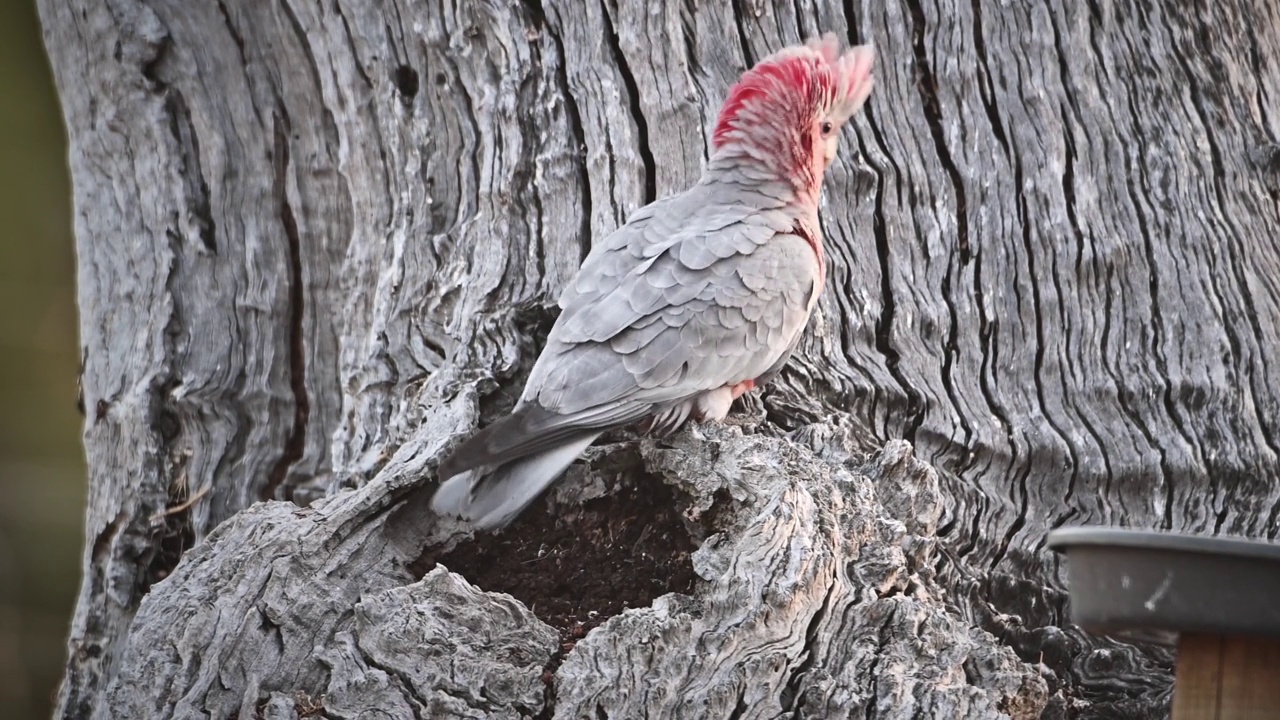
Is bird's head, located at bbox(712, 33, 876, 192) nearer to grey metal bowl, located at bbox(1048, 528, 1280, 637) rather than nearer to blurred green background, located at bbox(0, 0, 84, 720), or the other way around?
grey metal bowl, located at bbox(1048, 528, 1280, 637)

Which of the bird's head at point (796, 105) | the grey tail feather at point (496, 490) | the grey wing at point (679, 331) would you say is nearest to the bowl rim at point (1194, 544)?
the grey wing at point (679, 331)

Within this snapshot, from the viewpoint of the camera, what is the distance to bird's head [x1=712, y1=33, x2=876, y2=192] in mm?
3285

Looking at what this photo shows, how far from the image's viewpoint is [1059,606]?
10.9 ft

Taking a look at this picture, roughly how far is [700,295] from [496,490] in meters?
0.80

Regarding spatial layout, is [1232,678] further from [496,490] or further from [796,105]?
[796,105]

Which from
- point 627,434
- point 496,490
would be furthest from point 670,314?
point 496,490

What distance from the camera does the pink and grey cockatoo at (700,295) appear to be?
2.95 metres

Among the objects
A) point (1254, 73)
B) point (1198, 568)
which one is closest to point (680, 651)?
point (1198, 568)

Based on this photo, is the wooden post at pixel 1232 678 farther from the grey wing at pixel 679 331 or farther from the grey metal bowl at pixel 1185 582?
the grey wing at pixel 679 331

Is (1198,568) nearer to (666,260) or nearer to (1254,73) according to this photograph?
(666,260)

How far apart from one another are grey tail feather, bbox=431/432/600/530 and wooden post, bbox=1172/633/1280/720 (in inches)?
61.2

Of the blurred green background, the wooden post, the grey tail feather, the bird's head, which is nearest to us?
the wooden post

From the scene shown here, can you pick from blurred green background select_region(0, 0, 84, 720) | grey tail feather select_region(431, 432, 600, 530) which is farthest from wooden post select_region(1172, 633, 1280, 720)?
blurred green background select_region(0, 0, 84, 720)

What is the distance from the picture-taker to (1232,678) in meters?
2.18
